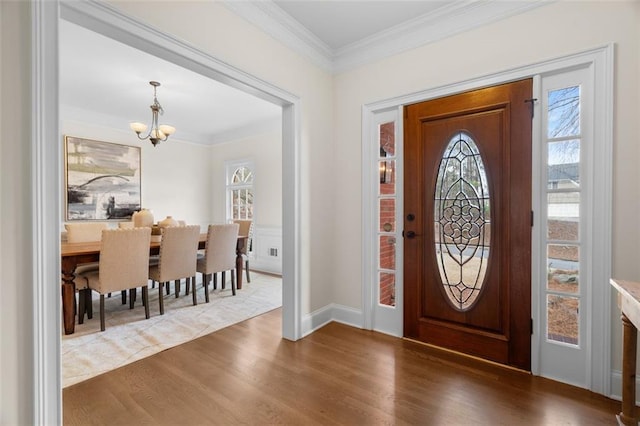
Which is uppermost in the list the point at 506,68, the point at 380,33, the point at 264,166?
the point at 380,33

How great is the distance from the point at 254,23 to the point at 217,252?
8.67 feet

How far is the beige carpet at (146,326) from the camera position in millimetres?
2254

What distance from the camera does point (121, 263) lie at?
2.93 meters

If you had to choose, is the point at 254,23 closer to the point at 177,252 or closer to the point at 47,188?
the point at 47,188

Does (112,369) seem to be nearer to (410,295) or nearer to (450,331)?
(410,295)

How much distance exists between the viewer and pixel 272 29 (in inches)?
94.3

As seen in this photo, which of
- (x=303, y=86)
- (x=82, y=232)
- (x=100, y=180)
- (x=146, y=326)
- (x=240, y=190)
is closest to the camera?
(x=303, y=86)

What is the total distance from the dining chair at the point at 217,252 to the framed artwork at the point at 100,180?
2207 millimetres

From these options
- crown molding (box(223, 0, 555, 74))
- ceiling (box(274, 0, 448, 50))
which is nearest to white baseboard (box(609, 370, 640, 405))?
crown molding (box(223, 0, 555, 74))

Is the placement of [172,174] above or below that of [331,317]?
above

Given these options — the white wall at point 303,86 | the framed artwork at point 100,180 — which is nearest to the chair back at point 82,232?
the framed artwork at point 100,180

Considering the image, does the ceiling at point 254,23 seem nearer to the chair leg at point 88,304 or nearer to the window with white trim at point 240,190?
the window with white trim at point 240,190

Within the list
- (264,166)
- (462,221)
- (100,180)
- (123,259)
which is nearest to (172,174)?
(100,180)

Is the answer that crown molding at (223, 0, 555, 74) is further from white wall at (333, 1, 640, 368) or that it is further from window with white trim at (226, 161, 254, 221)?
window with white trim at (226, 161, 254, 221)
